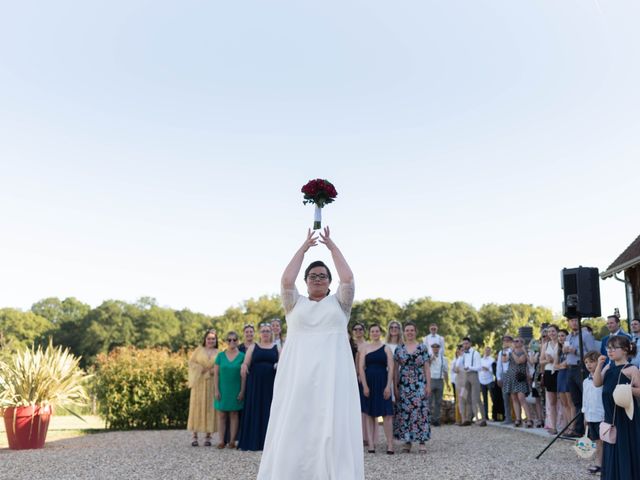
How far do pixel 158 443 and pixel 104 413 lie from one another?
401 cm

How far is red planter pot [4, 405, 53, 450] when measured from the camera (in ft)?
32.7

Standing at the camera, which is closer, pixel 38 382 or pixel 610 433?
pixel 610 433

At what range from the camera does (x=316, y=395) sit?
425 centimetres

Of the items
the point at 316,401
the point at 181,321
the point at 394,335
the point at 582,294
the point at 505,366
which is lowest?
the point at 316,401

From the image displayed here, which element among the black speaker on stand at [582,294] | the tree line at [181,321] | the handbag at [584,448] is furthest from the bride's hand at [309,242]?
the tree line at [181,321]

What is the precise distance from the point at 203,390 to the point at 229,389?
0.78 m

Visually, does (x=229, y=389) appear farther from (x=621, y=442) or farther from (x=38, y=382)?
(x=621, y=442)

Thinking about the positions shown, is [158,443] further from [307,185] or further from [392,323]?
[307,185]

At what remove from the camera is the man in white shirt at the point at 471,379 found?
14.4 m

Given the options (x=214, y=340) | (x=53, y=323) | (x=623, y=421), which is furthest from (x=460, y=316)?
(x=623, y=421)

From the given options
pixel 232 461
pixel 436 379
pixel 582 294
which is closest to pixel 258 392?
pixel 232 461

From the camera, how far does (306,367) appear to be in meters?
4.28

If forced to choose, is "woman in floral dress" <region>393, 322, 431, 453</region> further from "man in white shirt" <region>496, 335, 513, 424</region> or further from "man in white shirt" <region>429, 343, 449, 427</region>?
"man in white shirt" <region>429, 343, 449, 427</region>

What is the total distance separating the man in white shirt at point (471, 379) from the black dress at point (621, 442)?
8.44 metres
